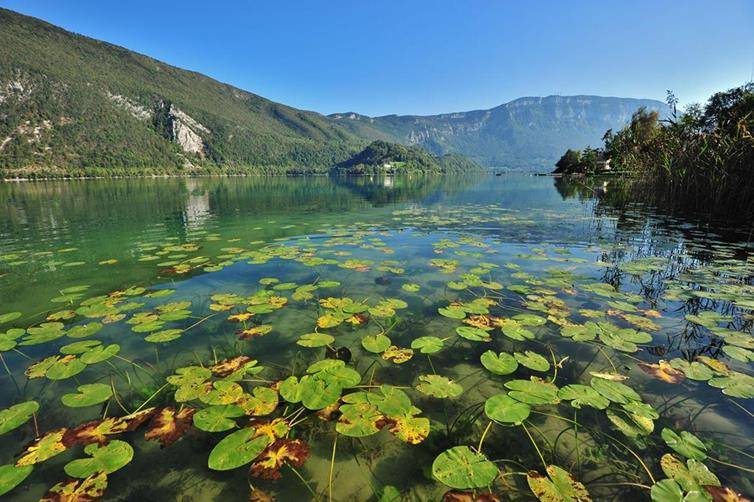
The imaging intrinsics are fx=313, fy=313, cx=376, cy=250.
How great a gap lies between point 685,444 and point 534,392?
3.67ft

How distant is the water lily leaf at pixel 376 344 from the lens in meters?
3.93

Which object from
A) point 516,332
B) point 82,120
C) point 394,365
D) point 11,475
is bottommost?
point 394,365

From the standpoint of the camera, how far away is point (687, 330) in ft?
14.8

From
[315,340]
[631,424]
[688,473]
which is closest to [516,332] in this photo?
[631,424]

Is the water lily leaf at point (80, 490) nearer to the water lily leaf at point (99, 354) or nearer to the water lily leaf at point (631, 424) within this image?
the water lily leaf at point (99, 354)

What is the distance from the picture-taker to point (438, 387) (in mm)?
3201

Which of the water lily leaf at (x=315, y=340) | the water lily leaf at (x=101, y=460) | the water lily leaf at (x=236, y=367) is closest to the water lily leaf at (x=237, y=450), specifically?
the water lily leaf at (x=101, y=460)

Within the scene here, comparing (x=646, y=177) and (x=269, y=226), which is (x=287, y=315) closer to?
(x=269, y=226)

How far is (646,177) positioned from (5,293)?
1228 inches

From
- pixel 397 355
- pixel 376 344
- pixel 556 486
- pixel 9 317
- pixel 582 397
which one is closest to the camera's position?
pixel 556 486

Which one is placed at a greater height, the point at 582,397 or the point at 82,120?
the point at 82,120

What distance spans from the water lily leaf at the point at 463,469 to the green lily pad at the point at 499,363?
3.94ft

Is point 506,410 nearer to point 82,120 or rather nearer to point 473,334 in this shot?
point 473,334

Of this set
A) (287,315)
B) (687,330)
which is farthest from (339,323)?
(687,330)
